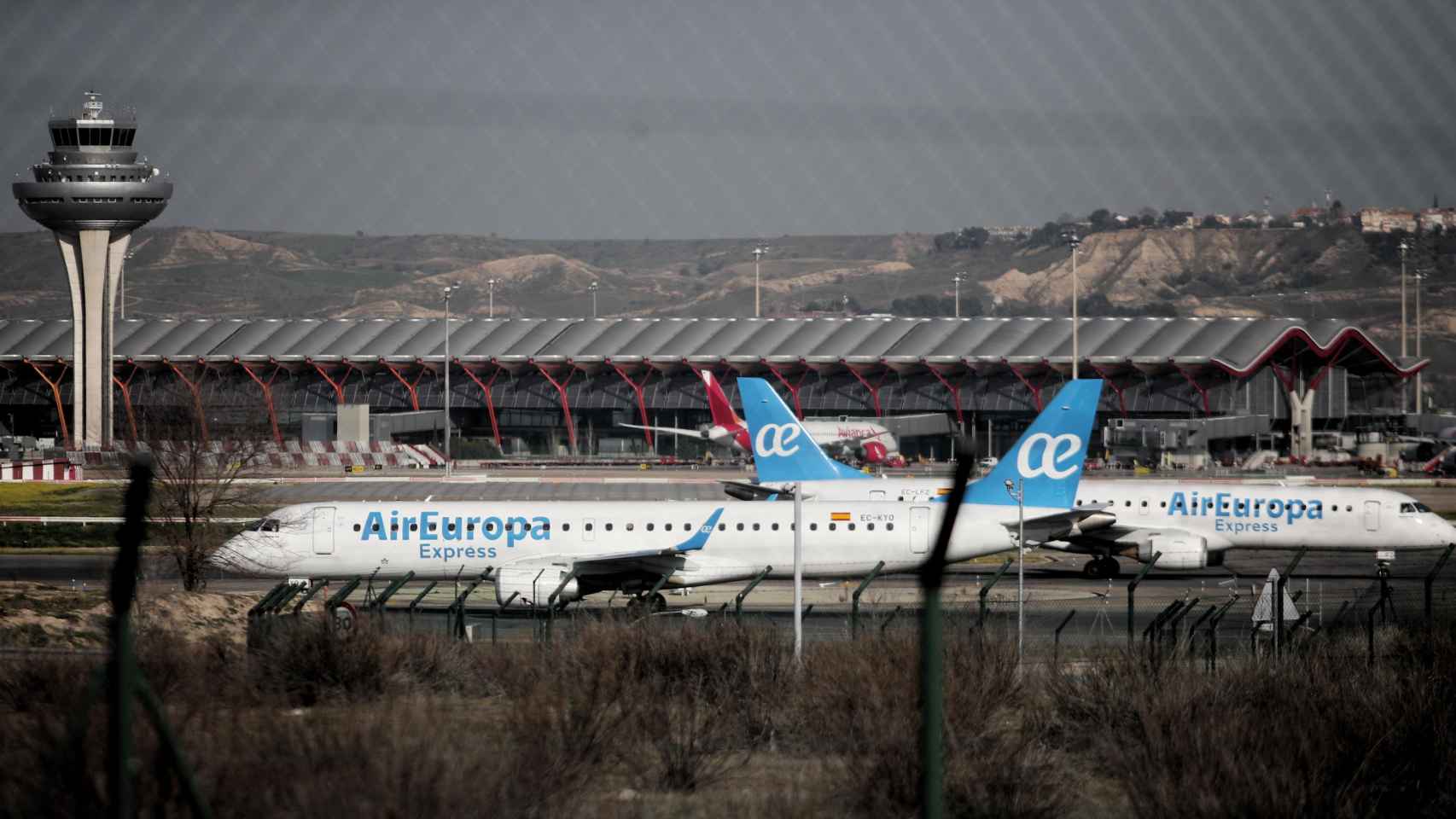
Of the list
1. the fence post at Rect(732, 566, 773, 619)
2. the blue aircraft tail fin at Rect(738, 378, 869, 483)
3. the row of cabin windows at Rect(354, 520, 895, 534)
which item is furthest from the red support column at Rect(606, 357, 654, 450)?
the fence post at Rect(732, 566, 773, 619)

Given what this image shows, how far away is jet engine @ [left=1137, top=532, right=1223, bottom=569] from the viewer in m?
46.2

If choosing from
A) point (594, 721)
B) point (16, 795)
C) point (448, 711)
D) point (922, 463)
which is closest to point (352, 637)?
point (448, 711)

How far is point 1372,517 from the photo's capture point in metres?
48.4

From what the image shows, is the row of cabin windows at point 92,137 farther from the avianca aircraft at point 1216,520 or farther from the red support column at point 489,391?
the avianca aircraft at point 1216,520

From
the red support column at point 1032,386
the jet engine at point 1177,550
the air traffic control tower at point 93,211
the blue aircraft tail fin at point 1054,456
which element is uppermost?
the air traffic control tower at point 93,211

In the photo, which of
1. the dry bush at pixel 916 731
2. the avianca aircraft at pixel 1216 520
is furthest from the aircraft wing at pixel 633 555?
the dry bush at pixel 916 731

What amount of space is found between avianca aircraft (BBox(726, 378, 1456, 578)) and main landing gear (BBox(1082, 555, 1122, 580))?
3cm

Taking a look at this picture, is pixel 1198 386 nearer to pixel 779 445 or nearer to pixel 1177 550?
pixel 779 445

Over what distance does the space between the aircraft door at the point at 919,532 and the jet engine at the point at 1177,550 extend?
395 inches

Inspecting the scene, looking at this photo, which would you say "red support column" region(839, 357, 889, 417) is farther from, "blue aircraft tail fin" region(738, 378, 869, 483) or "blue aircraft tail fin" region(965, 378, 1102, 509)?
"blue aircraft tail fin" region(965, 378, 1102, 509)

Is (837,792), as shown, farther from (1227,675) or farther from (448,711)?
(1227,675)

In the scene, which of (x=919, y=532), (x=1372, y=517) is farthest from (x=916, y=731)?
(x=1372, y=517)

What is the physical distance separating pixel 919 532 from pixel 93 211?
8283cm

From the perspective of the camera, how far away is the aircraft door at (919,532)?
38.4 m
